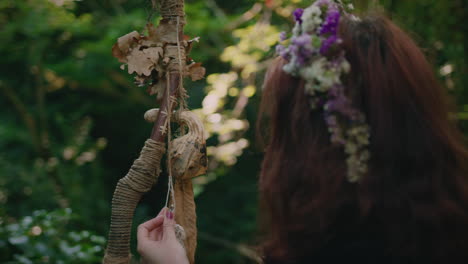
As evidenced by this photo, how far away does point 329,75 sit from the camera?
93cm

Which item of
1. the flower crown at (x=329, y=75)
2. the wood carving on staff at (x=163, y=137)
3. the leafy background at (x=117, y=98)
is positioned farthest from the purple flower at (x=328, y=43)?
the leafy background at (x=117, y=98)

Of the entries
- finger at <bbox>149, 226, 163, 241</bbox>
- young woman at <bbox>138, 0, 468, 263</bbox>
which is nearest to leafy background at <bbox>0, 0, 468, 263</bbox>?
finger at <bbox>149, 226, 163, 241</bbox>

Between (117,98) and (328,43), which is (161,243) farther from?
(117,98)

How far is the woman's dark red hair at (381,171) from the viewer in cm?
90

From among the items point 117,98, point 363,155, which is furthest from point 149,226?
point 117,98

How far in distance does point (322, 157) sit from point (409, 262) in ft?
0.83

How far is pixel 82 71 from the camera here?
3.51 meters

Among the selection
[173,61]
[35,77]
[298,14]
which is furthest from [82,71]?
[298,14]

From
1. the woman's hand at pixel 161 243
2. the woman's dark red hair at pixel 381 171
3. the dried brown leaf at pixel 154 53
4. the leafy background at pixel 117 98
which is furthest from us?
the leafy background at pixel 117 98

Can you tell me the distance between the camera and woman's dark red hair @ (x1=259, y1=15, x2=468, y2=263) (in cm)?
90

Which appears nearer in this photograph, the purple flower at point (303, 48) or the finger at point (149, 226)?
the purple flower at point (303, 48)

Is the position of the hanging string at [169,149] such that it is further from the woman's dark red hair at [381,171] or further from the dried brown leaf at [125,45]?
the woman's dark red hair at [381,171]

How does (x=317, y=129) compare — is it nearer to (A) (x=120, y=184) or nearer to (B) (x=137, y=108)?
(A) (x=120, y=184)

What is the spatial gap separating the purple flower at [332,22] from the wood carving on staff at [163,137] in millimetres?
376
